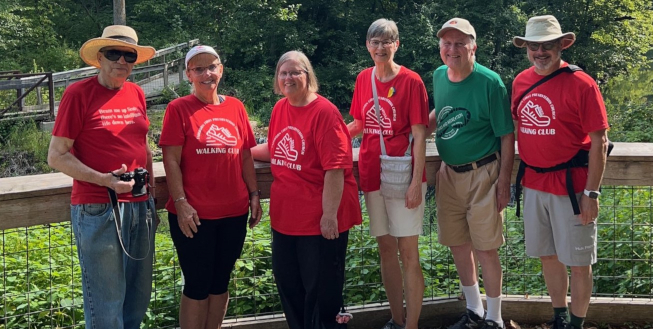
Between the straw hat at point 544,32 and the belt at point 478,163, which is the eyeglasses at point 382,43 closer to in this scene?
the straw hat at point 544,32

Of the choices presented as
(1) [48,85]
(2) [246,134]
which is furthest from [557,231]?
(1) [48,85]

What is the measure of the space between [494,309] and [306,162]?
54.2 inches

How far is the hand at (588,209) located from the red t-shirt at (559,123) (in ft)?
0.25

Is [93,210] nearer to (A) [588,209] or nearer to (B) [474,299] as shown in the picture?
(B) [474,299]

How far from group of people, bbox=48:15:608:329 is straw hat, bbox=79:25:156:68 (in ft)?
0.04

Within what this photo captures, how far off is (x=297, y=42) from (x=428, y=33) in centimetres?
476

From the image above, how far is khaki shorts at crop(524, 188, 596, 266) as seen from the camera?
148 inches

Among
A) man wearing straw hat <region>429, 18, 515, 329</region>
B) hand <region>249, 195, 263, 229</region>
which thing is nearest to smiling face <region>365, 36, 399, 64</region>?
man wearing straw hat <region>429, 18, 515, 329</region>

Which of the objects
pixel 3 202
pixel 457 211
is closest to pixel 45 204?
pixel 3 202

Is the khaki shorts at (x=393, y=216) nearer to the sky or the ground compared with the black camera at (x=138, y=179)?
nearer to the ground

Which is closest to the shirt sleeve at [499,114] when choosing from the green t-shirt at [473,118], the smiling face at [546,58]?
the green t-shirt at [473,118]

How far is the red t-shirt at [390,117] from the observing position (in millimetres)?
3838

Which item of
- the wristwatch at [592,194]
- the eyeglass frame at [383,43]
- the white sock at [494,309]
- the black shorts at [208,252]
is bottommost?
the white sock at [494,309]

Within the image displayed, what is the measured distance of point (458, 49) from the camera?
3906 mm
